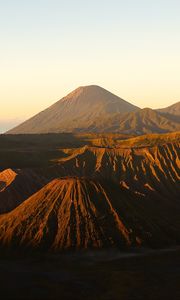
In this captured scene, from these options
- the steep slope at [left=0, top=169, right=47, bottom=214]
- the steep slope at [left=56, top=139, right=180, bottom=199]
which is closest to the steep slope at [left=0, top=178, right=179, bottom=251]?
the steep slope at [left=0, top=169, right=47, bottom=214]

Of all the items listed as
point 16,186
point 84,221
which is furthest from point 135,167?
point 84,221

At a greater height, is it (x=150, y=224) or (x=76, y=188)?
(x=76, y=188)

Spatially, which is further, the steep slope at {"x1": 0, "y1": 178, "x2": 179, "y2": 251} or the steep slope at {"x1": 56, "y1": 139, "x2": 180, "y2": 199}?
the steep slope at {"x1": 56, "y1": 139, "x2": 180, "y2": 199}

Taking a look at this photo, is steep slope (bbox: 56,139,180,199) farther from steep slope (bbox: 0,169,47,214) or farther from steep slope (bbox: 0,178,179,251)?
steep slope (bbox: 0,178,179,251)

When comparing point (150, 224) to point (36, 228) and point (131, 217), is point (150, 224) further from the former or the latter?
point (36, 228)

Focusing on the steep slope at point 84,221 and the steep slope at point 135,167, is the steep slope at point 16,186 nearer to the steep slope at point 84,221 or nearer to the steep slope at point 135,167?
the steep slope at point 84,221

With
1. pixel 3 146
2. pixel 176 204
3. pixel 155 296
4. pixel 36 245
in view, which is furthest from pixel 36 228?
pixel 3 146

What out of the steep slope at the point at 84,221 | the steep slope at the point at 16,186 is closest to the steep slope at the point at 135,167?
the steep slope at the point at 16,186
